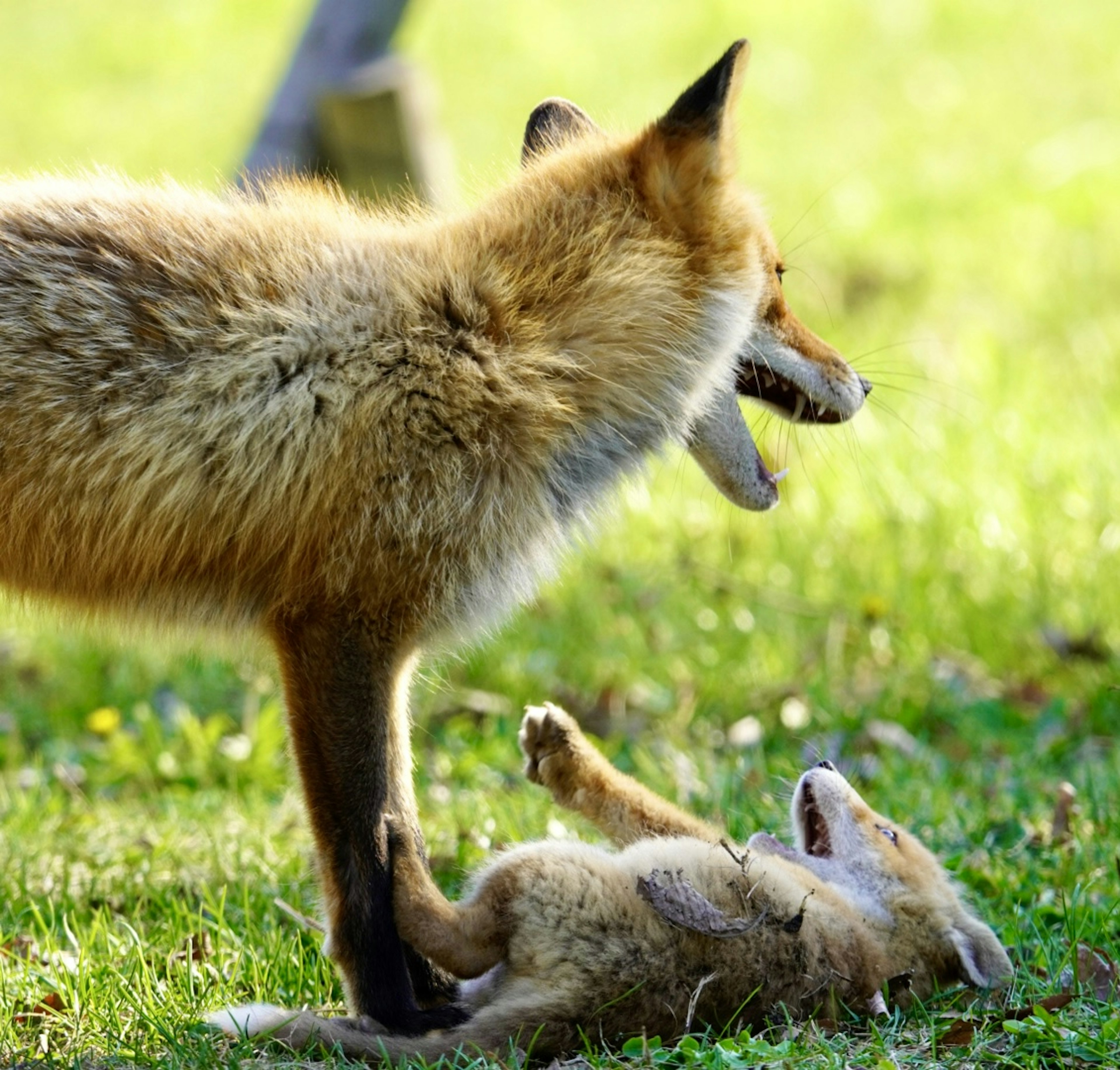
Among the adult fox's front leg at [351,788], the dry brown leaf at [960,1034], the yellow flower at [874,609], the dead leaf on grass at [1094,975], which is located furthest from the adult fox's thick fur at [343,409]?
the yellow flower at [874,609]

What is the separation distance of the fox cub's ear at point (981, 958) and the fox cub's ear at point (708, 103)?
223 centimetres

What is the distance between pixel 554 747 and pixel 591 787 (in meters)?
0.16

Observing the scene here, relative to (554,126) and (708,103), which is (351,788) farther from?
(554,126)

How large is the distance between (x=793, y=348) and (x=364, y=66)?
4.31m

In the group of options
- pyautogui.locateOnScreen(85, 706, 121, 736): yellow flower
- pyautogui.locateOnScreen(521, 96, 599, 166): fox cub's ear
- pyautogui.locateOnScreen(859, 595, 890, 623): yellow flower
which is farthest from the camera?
pyautogui.locateOnScreen(859, 595, 890, 623): yellow flower

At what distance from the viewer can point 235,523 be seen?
3.48 m

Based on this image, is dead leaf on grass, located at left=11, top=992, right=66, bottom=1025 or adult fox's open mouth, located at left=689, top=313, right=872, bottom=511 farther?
adult fox's open mouth, located at left=689, top=313, right=872, bottom=511

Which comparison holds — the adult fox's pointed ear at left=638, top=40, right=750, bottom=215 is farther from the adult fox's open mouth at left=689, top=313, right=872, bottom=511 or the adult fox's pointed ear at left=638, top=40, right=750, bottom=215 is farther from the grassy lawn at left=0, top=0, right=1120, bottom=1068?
the grassy lawn at left=0, top=0, right=1120, bottom=1068

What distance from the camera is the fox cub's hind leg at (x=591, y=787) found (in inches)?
156

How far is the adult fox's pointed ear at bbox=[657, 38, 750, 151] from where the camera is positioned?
3682mm

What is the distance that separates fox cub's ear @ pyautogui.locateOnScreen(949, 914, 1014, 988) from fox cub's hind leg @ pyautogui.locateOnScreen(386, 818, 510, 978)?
→ 121 cm

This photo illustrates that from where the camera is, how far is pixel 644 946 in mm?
3225

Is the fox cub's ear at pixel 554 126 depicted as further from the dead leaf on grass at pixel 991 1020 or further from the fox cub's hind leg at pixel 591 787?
the dead leaf on grass at pixel 991 1020

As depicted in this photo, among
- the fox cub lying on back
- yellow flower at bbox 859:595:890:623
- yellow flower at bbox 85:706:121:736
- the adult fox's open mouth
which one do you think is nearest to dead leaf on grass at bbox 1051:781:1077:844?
the fox cub lying on back
